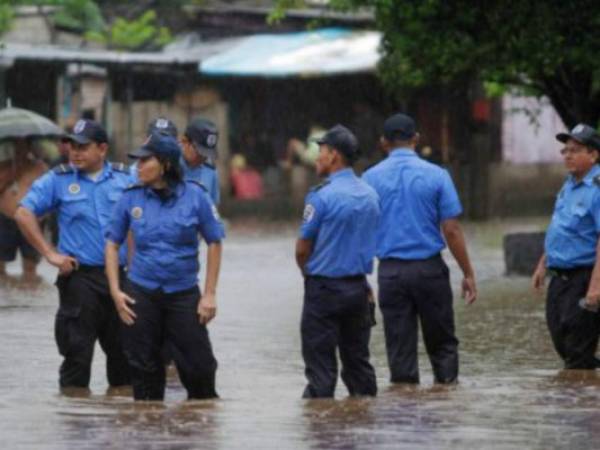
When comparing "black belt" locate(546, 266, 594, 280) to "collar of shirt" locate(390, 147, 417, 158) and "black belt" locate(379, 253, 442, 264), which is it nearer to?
"black belt" locate(379, 253, 442, 264)

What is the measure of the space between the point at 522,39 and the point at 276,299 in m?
3.61

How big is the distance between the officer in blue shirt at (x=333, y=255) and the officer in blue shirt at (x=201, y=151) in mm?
1722

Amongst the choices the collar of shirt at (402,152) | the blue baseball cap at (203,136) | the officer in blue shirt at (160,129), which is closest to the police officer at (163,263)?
the officer in blue shirt at (160,129)

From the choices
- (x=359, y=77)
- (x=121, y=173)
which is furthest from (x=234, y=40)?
(x=121, y=173)

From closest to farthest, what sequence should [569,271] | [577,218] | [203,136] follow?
[577,218]
[569,271]
[203,136]

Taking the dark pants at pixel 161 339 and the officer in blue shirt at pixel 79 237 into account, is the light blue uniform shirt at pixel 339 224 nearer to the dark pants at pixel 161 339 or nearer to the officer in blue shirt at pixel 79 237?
the dark pants at pixel 161 339

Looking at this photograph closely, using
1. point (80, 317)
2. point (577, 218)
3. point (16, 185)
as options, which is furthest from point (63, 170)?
point (16, 185)

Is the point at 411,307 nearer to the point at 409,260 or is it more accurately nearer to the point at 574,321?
the point at 409,260

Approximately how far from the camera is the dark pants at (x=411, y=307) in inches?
500

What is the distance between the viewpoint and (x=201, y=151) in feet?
44.4

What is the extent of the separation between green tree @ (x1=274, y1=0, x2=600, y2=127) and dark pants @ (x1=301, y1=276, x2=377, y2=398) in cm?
963

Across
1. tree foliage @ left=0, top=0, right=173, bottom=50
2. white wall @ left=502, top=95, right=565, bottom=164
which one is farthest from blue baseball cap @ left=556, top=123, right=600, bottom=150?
tree foliage @ left=0, top=0, right=173, bottom=50

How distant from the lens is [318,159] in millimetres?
11867

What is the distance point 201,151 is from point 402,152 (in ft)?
4.83
